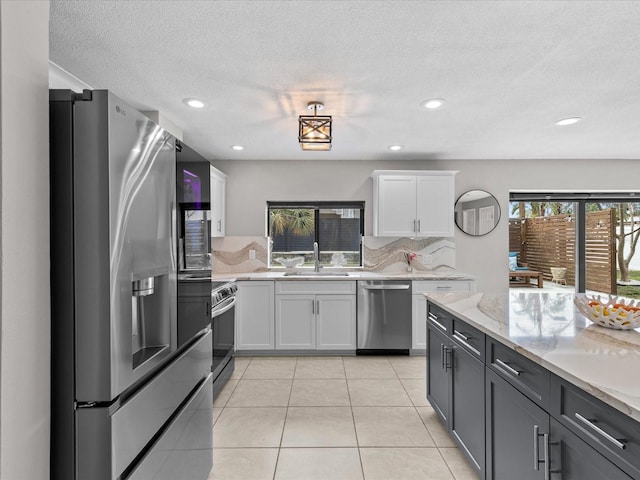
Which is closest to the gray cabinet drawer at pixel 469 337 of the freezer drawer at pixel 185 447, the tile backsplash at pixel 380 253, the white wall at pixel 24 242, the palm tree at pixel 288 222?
the freezer drawer at pixel 185 447

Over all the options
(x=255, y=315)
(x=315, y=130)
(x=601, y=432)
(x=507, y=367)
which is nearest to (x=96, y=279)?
(x=601, y=432)

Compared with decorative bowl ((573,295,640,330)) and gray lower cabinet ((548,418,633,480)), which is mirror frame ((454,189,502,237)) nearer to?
decorative bowl ((573,295,640,330))

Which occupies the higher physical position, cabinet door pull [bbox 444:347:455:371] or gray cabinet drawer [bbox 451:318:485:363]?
gray cabinet drawer [bbox 451:318:485:363]

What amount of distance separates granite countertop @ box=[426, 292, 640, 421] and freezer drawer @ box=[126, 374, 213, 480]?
1.44m

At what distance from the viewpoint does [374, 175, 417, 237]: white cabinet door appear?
14.4 feet

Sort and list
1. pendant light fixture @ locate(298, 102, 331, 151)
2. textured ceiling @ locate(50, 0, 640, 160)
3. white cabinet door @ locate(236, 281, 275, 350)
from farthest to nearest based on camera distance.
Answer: white cabinet door @ locate(236, 281, 275, 350) < pendant light fixture @ locate(298, 102, 331, 151) < textured ceiling @ locate(50, 0, 640, 160)

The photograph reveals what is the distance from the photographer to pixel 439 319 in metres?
2.50

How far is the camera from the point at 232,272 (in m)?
4.69

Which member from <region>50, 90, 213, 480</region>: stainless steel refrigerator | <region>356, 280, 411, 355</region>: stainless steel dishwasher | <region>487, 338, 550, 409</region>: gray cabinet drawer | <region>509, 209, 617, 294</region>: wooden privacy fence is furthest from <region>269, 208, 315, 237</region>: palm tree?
<region>50, 90, 213, 480</region>: stainless steel refrigerator

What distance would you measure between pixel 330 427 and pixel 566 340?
1674 mm

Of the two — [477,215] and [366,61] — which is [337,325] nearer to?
[477,215]

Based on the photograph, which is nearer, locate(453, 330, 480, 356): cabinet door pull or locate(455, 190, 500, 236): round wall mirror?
locate(453, 330, 480, 356): cabinet door pull

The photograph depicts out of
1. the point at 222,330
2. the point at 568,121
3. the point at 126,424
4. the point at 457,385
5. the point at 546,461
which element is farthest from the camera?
the point at 222,330

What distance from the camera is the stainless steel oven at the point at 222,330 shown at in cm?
304
